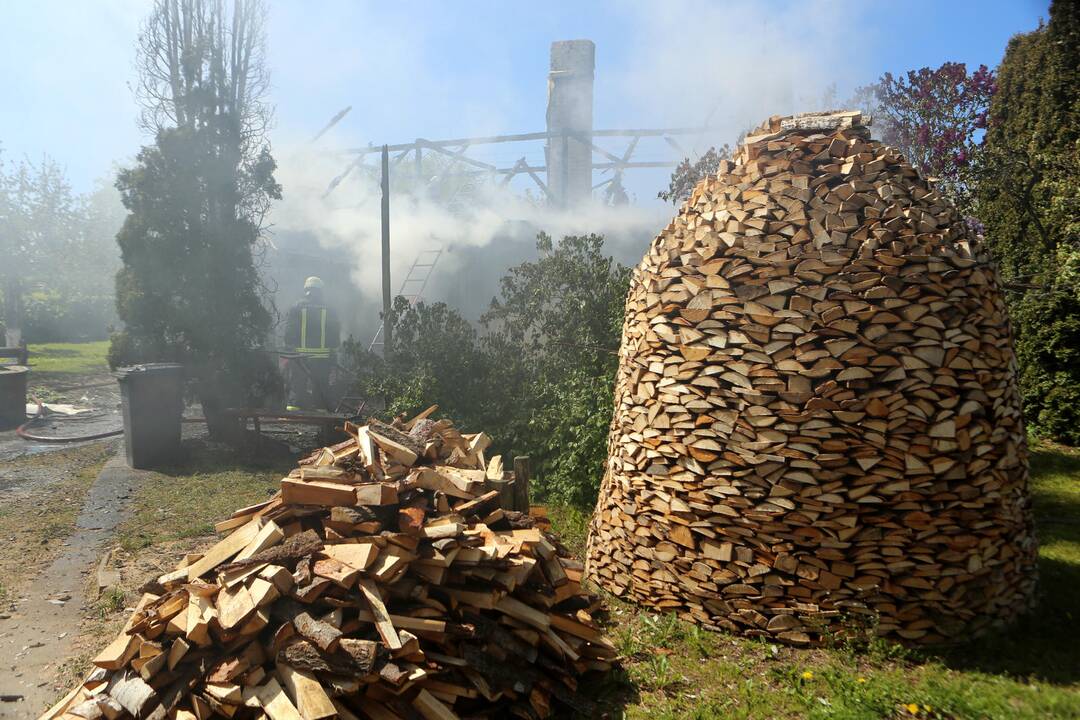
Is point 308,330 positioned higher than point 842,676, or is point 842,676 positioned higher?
point 308,330

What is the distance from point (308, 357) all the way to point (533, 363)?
5.54 metres

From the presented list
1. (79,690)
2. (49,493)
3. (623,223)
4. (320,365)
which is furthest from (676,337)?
(623,223)

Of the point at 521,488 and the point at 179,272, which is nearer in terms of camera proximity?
the point at 521,488

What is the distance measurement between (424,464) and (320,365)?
29.5 ft

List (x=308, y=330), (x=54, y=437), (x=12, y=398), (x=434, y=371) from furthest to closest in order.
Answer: (x=308, y=330), (x=12, y=398), (x=54, y=437), (x=434, y=371)

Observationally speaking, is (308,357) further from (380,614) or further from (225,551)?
(380,614)

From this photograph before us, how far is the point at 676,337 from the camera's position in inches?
183

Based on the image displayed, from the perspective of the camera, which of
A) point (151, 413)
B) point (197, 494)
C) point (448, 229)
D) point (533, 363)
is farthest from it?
point (448, 229)

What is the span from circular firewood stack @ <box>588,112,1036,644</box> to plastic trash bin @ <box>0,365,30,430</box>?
13.1 metres

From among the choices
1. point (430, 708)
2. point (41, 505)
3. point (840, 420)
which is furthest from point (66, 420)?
point (840, 420)

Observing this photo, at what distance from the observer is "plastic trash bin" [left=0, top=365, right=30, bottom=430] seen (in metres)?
12.8

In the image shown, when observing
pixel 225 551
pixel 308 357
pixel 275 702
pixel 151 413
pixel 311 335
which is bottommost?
pixel 275 702

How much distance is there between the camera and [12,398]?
1292 centimetres

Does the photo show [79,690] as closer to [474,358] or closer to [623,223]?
[474,358]
